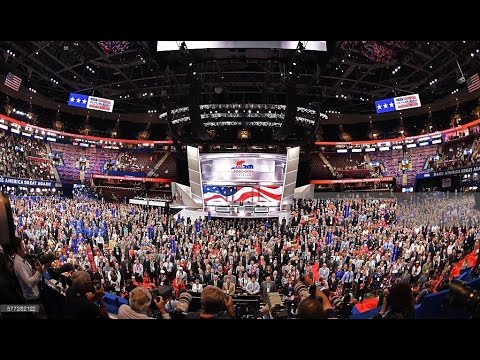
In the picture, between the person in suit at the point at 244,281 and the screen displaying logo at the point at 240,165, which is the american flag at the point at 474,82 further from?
the person in suit at the point at 244,281

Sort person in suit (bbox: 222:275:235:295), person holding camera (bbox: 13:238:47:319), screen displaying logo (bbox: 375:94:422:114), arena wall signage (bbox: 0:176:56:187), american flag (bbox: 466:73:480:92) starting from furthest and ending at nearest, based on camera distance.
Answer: screen displaying logo (bbox: 375:94:422:114)
american flag (bbox: 466:73:480:92)
arena wall signage (bbox: 0:176:56:187)
person in suit (bbox: 222:275:235:295)
person holding camera (bbox: 13:238:47:319)

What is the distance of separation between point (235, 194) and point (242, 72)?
3.74m

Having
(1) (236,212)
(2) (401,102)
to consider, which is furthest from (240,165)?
(2) (401,102)

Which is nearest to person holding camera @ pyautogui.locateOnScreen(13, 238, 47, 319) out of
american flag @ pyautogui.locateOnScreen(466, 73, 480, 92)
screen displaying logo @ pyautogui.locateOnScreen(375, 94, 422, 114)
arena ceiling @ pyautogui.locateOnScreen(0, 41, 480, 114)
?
arena ceiling @ pyautogui.locateOnScreen(0, 41, 480, 114)

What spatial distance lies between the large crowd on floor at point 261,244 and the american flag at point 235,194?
21.8 inches

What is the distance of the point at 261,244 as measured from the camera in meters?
9.66

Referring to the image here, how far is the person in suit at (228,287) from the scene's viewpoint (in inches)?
293

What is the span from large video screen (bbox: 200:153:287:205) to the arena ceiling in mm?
1724

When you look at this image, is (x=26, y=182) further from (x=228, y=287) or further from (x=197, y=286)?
(x=228, y=287)

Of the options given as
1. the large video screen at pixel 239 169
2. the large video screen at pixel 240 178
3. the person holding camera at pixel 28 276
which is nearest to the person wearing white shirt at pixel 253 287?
the large video screen at pixel 240 178

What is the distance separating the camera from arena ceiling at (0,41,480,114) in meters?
11.1

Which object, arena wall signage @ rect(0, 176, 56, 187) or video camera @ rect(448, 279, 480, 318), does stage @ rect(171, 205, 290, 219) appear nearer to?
arena wall signage @ rect(0, 176, 56, 187)

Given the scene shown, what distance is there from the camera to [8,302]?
4.42 meters
